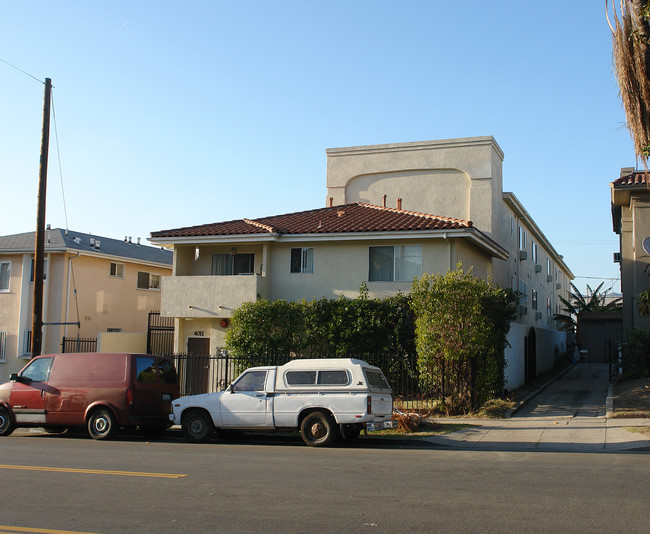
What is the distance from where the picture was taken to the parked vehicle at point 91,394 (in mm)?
14898

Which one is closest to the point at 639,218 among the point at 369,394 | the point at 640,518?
the point at 369,394

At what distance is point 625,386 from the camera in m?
20.7

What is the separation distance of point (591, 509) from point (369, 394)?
237 inches

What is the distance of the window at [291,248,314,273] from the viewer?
926 inches

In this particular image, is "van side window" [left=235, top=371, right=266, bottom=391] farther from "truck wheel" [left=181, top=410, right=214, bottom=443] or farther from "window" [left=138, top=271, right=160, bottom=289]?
"window" [left=138, top=271, right=160, bottom=289]

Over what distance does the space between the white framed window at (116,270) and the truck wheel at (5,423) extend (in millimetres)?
16761

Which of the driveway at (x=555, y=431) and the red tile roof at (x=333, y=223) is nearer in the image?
the driveway at (x=555, y=431)

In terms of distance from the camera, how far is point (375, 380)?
1380 cm

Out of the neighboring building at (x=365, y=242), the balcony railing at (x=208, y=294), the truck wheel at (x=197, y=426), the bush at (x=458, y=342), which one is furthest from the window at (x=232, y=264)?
the truck wheel at (x=197, y=426)

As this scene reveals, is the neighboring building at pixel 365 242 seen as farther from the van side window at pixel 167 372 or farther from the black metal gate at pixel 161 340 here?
the van side window at pixel 167 372

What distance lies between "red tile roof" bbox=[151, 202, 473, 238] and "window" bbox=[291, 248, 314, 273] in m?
0.76

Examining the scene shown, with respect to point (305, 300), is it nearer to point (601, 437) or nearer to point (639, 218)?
point (601, 437)

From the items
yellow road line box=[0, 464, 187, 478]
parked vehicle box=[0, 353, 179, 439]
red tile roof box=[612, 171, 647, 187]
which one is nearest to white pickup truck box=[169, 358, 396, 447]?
parked vehicle box=[0, 353, 179, 439]

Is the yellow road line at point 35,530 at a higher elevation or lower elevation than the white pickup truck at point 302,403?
lower
